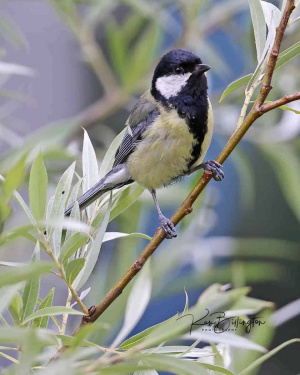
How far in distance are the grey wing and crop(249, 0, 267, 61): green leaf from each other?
497mm

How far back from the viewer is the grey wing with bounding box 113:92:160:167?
1.26m

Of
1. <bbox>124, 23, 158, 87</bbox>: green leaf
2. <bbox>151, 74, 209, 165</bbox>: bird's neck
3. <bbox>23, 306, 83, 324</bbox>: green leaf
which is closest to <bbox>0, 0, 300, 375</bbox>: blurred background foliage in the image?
<bbox>124, 23, 158, 87</bbox>: green leaf

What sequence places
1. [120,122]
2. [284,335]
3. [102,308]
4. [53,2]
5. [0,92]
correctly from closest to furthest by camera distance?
1. [102,308]
2. [0,92]
3. [53,2]
4. [120,122]
5. [284,335]

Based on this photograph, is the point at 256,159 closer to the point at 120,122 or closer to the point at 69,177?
the point at 120,122

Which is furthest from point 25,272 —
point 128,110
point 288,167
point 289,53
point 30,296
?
point 128,110

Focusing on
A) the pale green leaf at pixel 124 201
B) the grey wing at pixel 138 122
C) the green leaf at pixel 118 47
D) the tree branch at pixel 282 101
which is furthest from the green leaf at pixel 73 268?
the green leaf at pixel 118 47

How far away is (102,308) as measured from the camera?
0.64m

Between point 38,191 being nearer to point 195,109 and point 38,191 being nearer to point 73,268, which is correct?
point 73,268

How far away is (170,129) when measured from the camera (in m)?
1.19

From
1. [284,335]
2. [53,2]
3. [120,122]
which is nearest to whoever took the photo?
[53,2]

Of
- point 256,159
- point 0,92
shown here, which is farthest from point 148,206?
point 256,159

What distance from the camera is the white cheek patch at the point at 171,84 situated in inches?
48.7

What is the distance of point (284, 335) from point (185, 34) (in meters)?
1.50

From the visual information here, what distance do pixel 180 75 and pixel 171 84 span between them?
0.03 metres
